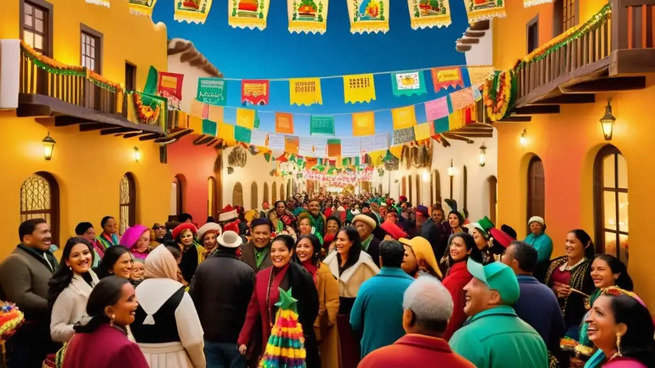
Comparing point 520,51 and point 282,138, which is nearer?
point 520,51

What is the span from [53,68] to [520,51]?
39.1ft

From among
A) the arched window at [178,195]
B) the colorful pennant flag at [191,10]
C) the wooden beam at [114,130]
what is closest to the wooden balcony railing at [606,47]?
the colorful pennant flag at [191,10]

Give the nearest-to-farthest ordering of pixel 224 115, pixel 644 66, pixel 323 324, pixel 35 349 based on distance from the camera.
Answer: pixel 35 349, pixel 323 324, pixel 644 66, pixel 224 115

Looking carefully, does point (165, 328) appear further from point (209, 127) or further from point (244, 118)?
point (244, 118)

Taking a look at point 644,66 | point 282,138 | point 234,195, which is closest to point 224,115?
point 282,138

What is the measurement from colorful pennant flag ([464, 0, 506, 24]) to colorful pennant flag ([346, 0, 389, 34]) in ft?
5.84

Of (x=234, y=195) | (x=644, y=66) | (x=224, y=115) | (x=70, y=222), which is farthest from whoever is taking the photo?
(x=234, y=195)

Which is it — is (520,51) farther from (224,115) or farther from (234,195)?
(234,195)

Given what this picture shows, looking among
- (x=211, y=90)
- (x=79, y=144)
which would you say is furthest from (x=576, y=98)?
(x=211, y=90)

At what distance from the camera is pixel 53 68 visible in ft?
37.1

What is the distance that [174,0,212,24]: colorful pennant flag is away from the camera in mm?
11758

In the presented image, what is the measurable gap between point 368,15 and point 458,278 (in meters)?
8.43

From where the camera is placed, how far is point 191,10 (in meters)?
11.8

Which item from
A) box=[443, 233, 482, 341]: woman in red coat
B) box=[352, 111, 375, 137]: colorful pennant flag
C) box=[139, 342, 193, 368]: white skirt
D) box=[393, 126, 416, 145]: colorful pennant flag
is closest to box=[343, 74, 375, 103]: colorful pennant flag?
box=[352, 111, 375, 137]: colorful pennant flag
